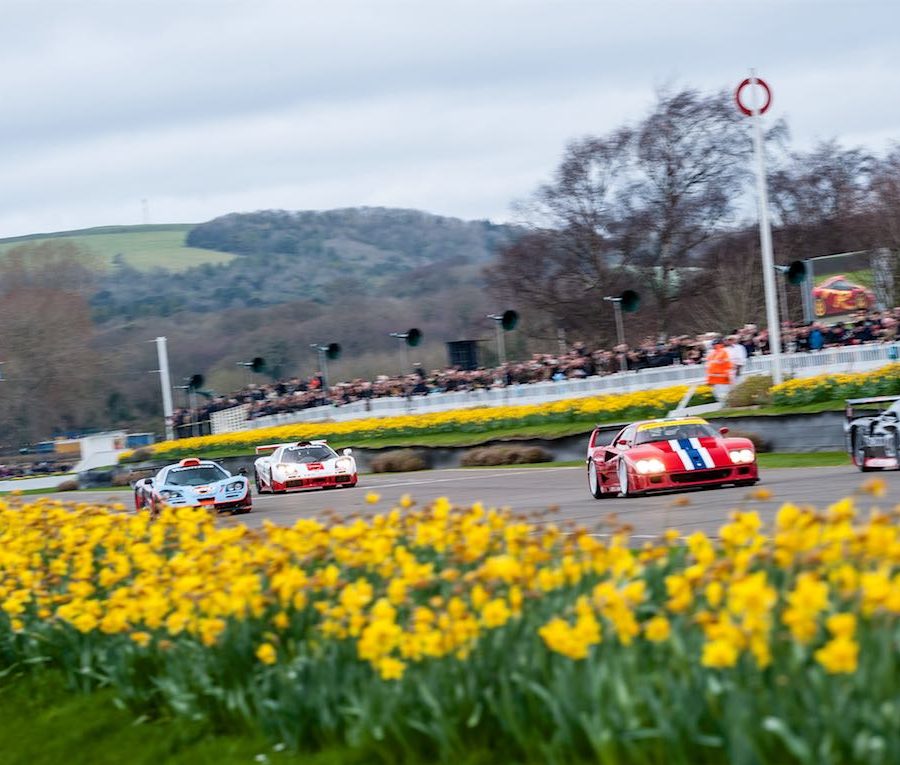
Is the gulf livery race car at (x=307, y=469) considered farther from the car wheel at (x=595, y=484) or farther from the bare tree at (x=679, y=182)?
the bare tree at (x=679, y=182)

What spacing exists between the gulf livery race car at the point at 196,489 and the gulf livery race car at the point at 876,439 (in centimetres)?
1198

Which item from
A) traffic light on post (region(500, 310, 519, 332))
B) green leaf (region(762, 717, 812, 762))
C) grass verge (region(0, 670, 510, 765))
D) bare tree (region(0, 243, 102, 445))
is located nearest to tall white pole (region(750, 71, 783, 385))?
traffic light on post (region(500, 310, 519, 332))

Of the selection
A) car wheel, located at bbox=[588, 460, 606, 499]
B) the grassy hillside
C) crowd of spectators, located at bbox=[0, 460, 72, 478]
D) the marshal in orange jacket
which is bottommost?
crowd of spectators, located at bbox=[0, 460, 72, 478]

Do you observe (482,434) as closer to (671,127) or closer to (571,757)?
(671,127)

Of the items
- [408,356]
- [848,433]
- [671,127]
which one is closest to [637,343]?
[671,127]

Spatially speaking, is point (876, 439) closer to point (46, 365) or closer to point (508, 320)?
point (508, 320)

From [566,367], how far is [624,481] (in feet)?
101

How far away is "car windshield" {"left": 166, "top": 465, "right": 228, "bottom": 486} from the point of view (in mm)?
28984

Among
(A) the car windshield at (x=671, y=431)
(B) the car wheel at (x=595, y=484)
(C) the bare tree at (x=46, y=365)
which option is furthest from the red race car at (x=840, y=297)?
(C) the bare tree at (x=46, y=365)

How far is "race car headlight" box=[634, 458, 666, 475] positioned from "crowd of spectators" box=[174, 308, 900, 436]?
1932 cm

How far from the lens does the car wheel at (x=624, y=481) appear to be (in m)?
21.7

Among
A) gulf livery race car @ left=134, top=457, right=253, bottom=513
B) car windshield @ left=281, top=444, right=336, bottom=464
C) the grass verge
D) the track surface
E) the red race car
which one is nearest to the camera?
the grass verge

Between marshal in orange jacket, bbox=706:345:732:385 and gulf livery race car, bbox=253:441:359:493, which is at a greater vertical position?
marshal in orange jacket, bbox=706:345:732:385

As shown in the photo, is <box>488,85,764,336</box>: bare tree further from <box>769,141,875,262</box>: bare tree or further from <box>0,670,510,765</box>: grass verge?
<box>0,670,510,765</box>: grass verge
